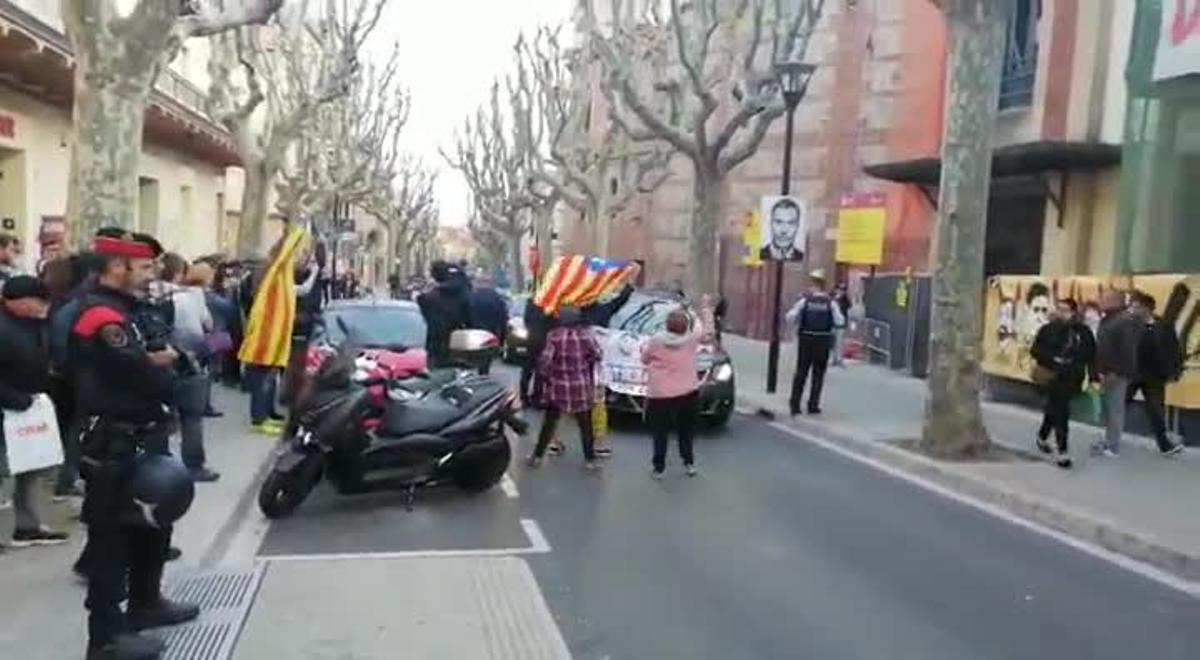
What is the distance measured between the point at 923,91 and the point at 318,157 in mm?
22355

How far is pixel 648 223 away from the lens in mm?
46594

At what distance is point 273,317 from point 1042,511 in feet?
22.3

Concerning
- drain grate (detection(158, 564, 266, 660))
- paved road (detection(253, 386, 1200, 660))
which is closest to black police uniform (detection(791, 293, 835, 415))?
paved road (detection(253, 386, 1200, 660))

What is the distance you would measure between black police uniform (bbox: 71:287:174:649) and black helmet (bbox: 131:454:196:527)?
0.03 meters

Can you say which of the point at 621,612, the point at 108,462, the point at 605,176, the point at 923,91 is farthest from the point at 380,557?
the point at 605,176

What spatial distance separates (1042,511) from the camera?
932 centimetres

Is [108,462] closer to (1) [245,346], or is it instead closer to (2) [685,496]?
(2) [685,496]

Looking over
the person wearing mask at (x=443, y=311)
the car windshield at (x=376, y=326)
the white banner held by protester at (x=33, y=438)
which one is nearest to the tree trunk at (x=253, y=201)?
the car windshield at (x=376, y=326)

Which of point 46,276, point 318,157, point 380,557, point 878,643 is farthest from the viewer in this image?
point 318,157

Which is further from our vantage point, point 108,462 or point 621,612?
point 621,612

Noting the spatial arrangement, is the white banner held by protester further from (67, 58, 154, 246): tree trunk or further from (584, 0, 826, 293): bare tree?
(584, 0, 826, 293): bare tree

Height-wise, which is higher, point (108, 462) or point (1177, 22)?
point (1177, 22)

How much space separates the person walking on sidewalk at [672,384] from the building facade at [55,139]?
18.0 ft

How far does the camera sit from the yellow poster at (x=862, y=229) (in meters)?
26.7
